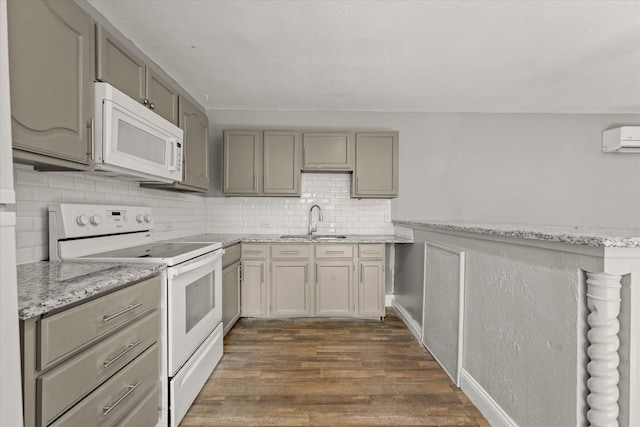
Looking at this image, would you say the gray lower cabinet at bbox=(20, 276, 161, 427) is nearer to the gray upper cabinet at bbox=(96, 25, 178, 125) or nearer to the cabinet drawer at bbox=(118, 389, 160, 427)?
the cabinet drawer at bbox=(118, 389, 160, 427)

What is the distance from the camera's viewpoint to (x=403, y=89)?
344 cm

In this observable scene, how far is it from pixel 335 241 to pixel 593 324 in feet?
8.06

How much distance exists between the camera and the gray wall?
417 centimetres

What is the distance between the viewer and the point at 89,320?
1.17 metres

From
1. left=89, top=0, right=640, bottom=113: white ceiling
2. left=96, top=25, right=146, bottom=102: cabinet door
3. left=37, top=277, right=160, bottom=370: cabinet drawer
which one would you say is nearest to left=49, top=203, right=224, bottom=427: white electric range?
left=37, top=277, right=160, bottom=370: cabinet drawer

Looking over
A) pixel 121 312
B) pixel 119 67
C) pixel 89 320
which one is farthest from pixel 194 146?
pixel 89 320

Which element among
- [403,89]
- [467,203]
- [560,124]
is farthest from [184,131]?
[560,124]

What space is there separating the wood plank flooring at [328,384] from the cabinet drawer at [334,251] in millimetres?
757

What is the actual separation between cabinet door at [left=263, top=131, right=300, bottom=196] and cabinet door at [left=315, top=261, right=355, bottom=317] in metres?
0.90

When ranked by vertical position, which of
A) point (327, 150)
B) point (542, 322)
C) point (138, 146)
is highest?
point (327, 150)

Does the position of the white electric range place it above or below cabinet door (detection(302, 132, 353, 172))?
below

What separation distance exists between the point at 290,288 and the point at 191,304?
1.52 metres

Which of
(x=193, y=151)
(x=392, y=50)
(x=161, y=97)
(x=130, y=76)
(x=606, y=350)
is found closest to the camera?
(x=606, y=350)

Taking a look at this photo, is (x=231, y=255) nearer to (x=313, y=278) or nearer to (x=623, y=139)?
(x=313, y=278)
